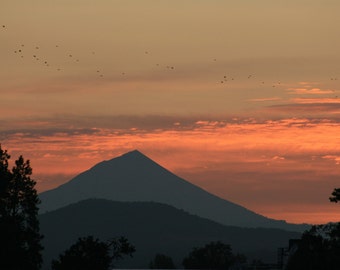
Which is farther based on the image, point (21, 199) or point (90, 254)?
point (21, 199)

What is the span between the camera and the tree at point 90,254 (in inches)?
4289

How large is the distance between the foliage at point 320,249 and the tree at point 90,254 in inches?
572

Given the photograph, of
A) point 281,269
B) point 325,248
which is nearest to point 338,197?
point 325,248

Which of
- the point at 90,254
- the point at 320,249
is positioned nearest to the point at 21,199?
the point at 90,254

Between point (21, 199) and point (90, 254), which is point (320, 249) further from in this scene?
point (21, 199)

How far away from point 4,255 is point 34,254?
29.9 metres

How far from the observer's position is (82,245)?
111 metres

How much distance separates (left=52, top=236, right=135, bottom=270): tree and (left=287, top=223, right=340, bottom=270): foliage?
1454cm

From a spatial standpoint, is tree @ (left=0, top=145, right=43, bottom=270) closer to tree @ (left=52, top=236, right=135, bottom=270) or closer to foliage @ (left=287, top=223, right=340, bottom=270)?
tree @ (left=52, top=236, right=135, bottom=270)

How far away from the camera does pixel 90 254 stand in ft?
364

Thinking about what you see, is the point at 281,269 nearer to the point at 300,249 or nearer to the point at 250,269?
the point at 250,269

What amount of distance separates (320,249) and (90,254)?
20.6 m

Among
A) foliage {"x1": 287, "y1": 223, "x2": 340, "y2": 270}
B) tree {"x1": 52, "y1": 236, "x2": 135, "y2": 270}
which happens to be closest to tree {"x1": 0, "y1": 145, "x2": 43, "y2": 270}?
tree {"x1": 52, "y1": 236, "x2": 135, "y2": 270}

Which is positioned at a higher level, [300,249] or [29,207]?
[29,207]
